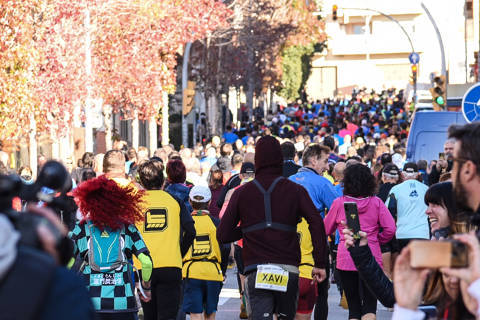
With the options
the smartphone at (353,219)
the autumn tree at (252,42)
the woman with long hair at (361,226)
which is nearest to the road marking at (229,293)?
the woman with long hair at (361,226)

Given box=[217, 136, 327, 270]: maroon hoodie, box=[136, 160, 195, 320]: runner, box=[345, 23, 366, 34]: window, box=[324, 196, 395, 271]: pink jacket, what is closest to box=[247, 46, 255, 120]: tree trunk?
box=[324, 196, 395, 271]: pink jacket

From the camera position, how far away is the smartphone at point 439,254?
2992mm

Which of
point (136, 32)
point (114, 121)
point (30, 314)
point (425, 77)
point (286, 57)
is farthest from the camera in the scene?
point (425, 77)

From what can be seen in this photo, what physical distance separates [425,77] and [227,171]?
98.3m

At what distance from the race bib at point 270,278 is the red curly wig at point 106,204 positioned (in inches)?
34.5

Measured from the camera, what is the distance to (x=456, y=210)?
409 cm

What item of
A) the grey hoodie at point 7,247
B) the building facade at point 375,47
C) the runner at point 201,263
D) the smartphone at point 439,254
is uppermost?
the building facade at point 375,47

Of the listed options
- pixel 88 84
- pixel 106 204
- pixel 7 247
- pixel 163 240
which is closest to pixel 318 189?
pixel 163 240

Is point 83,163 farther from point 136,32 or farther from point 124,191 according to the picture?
point 136,32

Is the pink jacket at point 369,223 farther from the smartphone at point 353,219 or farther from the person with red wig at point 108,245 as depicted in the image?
the smartphone at point 353,219

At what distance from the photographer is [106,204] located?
7668 millimetres

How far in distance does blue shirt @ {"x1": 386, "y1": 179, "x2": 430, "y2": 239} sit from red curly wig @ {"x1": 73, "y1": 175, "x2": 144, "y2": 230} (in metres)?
5.22

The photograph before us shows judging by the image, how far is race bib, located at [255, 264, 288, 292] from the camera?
7.86m

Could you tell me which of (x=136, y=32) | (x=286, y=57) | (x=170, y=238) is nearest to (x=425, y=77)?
(x=286, y=57)
